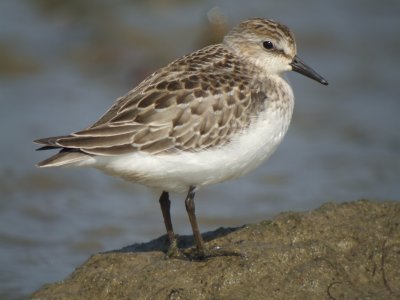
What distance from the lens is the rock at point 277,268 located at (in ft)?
20.0

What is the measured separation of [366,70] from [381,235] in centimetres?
746

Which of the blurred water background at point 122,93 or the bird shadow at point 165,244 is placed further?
the blurred water background at point 122,93

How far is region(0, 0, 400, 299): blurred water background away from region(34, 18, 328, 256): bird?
2.02m

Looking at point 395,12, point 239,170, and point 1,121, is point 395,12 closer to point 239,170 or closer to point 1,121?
point 1,121

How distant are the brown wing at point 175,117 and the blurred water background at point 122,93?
83.4 inches

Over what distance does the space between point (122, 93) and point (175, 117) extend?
6.33 metres

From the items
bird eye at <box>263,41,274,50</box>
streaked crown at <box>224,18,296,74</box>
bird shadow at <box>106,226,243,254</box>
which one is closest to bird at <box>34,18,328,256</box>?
bird shadow at <box>106,226,243,254</box>

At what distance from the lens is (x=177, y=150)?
6.76m

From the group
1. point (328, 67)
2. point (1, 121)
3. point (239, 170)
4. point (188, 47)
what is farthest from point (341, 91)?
point (239, 170)

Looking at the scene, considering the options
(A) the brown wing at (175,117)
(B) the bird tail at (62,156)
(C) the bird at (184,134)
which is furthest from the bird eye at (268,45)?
(B) the bird tail at (62,156)

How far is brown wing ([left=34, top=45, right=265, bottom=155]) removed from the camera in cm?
668

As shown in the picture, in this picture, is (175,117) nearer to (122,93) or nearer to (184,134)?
(184,134)

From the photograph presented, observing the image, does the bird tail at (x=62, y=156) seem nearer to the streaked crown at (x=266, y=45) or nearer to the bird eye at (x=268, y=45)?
the streaked crown at (x=266, y=45)

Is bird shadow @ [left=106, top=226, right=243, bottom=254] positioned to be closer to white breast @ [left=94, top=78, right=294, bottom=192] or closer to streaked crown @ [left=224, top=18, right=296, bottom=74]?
white breast @ [left=94, top=78, right=294, bottom=192]
